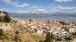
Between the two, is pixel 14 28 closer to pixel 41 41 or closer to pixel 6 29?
pixel 6 29

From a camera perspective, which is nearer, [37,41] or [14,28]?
[37,41]

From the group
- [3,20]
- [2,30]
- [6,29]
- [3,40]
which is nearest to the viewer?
[3,40]

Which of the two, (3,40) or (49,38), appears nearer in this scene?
(3,40)

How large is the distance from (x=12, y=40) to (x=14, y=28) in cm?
296

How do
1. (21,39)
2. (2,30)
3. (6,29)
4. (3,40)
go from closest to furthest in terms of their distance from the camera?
(3,40), (21,39), (2,30), (6,29)

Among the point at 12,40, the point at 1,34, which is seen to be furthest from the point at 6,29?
the point at 12,40

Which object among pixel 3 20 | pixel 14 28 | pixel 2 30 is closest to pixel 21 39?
pixel 2 30

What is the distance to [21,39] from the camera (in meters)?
11.7

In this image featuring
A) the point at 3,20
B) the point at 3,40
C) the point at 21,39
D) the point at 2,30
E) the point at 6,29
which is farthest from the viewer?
the point at 3,20

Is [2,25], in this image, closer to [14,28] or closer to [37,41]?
[14,28]

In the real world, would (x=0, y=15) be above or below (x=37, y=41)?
above

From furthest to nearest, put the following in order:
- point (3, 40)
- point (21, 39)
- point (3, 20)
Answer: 1. point (3, 20)
2. point (21, 39)
3. point (3, 40)

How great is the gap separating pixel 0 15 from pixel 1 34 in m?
4.09

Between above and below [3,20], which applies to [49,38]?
below
